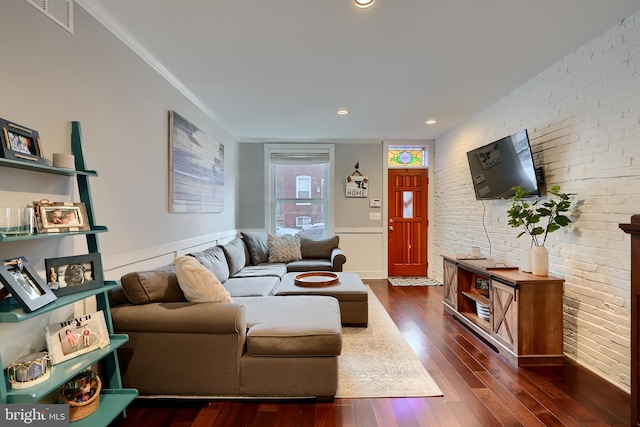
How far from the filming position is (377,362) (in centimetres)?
245

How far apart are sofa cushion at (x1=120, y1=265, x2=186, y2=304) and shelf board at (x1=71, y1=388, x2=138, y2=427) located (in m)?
0.53

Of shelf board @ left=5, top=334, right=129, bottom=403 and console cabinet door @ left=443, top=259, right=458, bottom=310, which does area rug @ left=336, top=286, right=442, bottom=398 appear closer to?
console cabinet door @ left=443, top=259, right=458, bottom=310

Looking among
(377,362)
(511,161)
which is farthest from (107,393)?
(511,161)

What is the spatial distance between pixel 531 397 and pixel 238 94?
366 cm

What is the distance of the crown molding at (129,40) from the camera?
75.1 inches

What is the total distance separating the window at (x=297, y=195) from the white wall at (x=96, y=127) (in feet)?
7.86

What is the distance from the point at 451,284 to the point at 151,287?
3124 mm

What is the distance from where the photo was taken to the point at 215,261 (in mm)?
3219

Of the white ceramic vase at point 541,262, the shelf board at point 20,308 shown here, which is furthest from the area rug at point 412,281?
the shelf board at point 20,308

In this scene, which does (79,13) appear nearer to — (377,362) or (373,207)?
(377,362)

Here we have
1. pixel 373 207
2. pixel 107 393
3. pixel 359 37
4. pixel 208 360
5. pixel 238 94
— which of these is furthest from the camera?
pixel 373 207

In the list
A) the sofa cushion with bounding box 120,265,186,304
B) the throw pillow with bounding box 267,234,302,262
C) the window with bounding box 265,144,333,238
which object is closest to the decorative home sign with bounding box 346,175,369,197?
the window with bounding box 265,144,333,238

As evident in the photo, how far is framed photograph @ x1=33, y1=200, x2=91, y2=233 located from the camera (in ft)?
4.72

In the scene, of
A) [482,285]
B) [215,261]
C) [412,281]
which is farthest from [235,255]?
[412,281]
